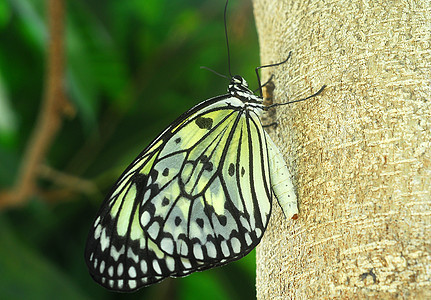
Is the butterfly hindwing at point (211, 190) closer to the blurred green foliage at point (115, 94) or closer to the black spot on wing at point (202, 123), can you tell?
the black spot on wing at point (202, 123)

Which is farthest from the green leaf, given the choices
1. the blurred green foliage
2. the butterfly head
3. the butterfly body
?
the butterfly head

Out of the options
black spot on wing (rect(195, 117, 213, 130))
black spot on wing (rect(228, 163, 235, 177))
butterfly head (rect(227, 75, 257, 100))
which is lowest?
black spot on wing (rect(228, 163, 235, 177))

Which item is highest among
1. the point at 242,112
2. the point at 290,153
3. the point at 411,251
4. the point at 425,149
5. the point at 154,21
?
the point at 154,21

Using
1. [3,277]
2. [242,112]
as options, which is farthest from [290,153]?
[3,277]

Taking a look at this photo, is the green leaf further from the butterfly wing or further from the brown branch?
the butterfly wing

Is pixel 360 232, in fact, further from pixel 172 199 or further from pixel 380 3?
pixel 172 199

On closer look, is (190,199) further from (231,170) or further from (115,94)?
(115,94)
